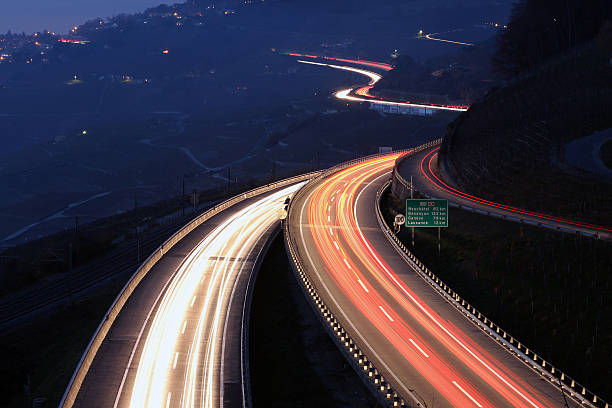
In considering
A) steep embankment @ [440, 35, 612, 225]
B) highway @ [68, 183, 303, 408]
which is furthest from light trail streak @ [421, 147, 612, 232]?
highway @ [68, 183, 303, 408]

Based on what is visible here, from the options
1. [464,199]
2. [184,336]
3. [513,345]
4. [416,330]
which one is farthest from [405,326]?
[464,199]

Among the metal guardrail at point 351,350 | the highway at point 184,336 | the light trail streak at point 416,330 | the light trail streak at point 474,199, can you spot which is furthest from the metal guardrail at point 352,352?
the light trail streak at point 474,199

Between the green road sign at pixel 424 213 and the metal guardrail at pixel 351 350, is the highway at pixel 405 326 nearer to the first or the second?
the metal guardrail at pixel 351 350

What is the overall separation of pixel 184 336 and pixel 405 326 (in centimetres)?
1479

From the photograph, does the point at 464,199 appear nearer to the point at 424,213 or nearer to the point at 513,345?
the point at 424,213

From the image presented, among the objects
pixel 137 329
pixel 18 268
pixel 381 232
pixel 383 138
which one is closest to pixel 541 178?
pixel 381 232

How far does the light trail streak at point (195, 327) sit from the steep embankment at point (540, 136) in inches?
1165

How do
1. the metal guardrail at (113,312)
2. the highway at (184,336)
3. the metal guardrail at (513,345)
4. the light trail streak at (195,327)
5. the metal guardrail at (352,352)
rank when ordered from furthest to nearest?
1. the light trail streak at (195,327)
2. the highway at (184,336)
3. the metal guardrail at (113,312)
4. the metal guardrail at (513,345)
5. the metal guardrail at (352,352)

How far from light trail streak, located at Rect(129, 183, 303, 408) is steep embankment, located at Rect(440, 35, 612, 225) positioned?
29.6 metres

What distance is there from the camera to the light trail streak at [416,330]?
3253cm

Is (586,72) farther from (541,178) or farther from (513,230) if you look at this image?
(513,230)

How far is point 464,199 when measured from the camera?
7331 cm

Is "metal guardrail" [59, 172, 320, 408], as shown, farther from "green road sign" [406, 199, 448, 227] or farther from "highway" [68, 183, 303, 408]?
"green road sign" [406, 199, 448, 227]

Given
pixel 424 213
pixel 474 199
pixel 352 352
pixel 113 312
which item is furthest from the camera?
pixel 474 199
